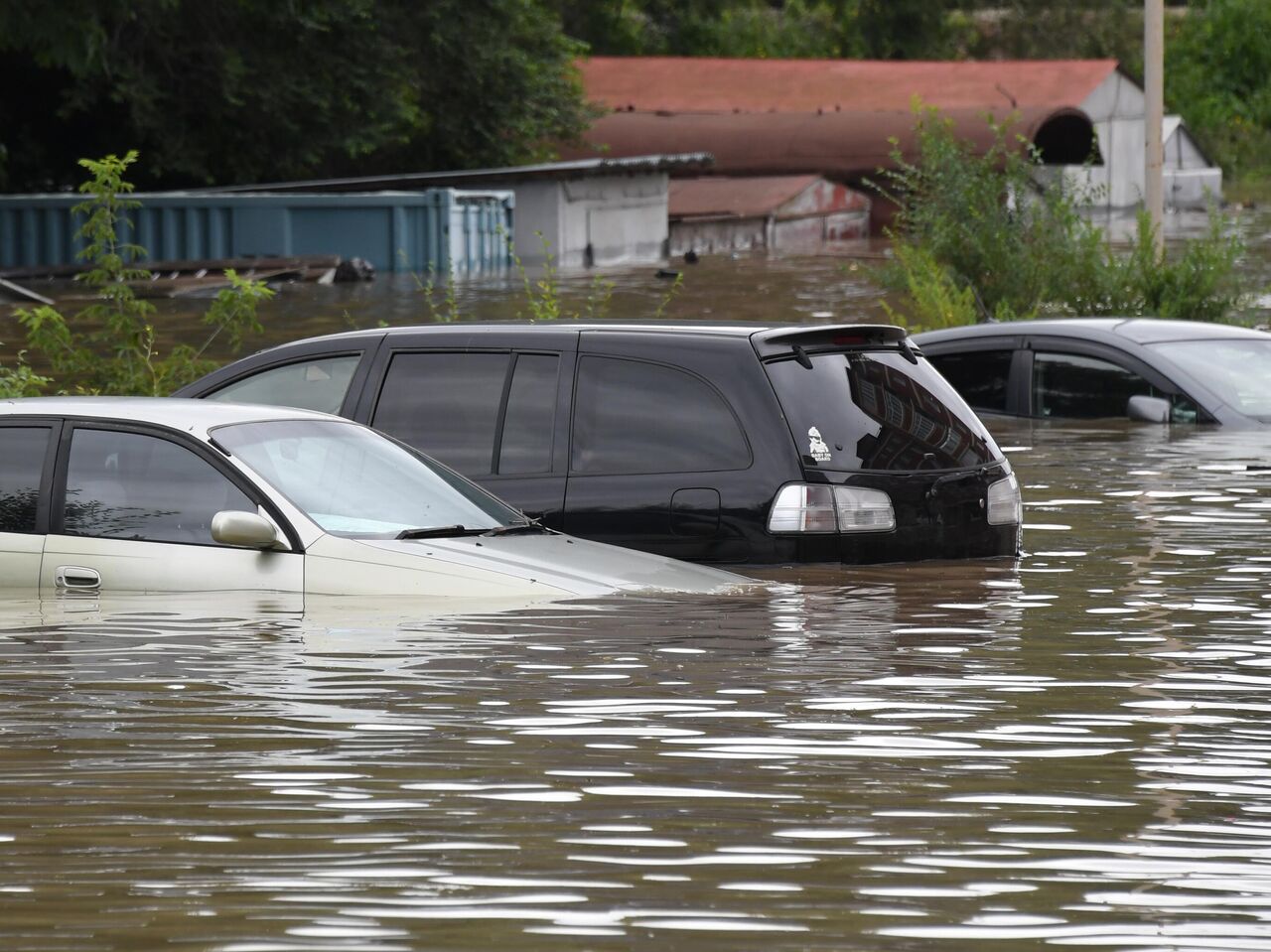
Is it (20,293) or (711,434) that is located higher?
(20,293)

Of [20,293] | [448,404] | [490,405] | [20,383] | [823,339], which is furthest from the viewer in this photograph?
[20,293]

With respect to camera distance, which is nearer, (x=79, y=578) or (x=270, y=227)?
(x=79, y=578)

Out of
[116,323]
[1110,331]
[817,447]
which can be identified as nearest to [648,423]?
[817,447]

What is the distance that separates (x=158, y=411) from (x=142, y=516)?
0.44 meters

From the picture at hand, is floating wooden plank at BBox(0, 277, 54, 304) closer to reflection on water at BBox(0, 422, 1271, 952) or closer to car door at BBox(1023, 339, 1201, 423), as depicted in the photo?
car door at BBox(1023, 339, 1201, 423)

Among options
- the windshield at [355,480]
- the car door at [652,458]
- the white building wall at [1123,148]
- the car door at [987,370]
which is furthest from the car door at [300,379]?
the white building wall at [1123,148]

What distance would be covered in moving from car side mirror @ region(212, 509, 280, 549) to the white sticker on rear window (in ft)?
7.25

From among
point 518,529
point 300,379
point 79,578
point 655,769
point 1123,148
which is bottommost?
point 655,769

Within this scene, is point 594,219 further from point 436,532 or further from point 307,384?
point 436,532

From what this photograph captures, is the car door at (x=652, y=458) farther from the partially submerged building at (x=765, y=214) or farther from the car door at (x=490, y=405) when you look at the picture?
the partially submerged building at (x=765, y=214)

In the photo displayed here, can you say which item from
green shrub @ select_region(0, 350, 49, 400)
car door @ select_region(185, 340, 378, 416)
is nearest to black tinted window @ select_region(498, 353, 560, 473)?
car door @ select_region(185, 340, 378, 416)

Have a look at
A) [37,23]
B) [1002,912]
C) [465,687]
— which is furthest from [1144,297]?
[37,23]

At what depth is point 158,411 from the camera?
8.28m

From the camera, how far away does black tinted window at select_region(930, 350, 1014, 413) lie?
14.4 m
